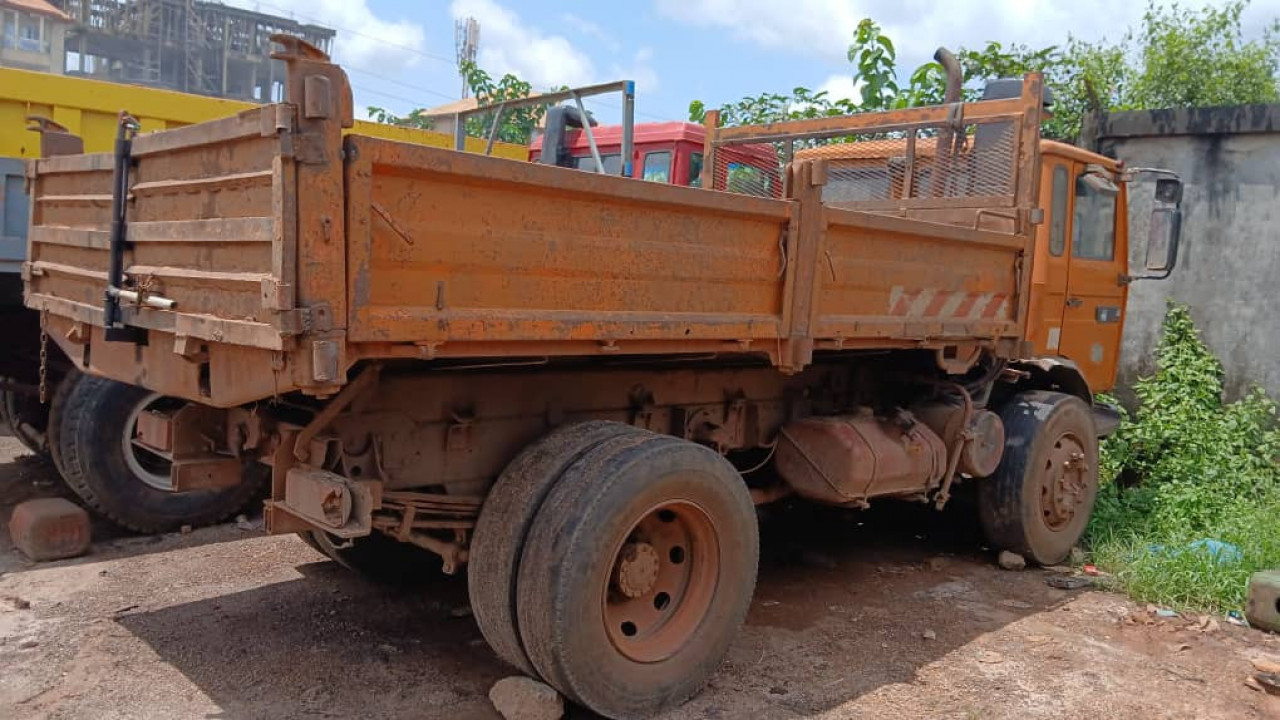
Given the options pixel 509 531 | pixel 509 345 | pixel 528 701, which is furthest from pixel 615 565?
pixel 509 345

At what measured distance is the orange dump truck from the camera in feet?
9.45

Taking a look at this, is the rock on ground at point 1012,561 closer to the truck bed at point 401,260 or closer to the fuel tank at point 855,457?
the fuel tank at point 855,457

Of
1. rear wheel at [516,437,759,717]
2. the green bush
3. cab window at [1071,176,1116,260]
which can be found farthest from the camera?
cab window at [1071,176,1116,260]

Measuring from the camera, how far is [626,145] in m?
5.41

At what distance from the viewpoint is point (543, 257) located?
10.7 feet

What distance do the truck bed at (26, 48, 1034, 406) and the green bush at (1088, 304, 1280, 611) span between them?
2.33 m

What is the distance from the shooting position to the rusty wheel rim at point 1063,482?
5875 mm

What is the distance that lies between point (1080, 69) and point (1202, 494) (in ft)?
28.2

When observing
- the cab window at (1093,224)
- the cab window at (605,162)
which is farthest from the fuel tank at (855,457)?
the cab window at (605,162)

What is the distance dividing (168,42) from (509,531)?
44179 mm

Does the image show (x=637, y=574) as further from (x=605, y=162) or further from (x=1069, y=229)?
(x=605, y=162)

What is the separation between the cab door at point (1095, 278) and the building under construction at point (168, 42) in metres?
38.6

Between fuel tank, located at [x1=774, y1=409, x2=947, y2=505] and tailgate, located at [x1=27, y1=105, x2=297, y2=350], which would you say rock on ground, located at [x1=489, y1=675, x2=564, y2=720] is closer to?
tailgate, located at [x1=27, y1=105, x2=297, y2=350]

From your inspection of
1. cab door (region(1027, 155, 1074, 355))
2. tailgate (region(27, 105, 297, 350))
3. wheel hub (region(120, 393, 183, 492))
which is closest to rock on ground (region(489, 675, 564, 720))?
tailgate (region(27, 105, 297, 350))
